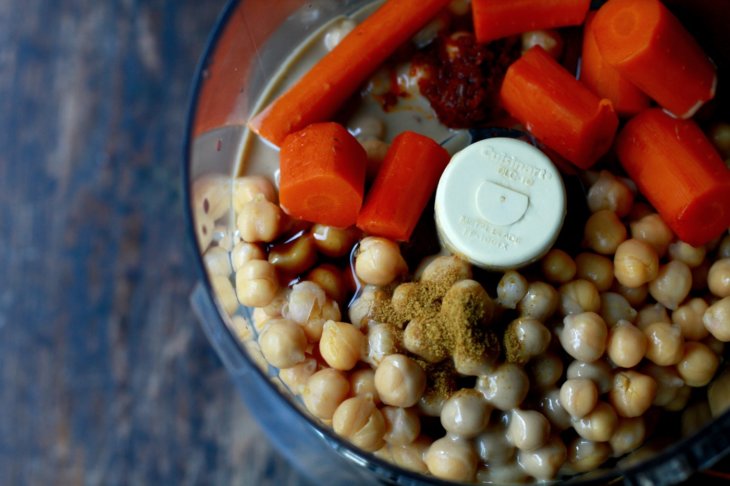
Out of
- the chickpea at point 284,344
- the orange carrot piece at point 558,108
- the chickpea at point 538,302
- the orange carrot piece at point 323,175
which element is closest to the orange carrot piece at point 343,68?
the orange carrot piece at point 323,175

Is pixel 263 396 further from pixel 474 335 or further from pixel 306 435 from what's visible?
pixel 474 335

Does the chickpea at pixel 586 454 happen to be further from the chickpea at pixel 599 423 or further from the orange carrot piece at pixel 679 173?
the orange carrot piece at pixel 679 173

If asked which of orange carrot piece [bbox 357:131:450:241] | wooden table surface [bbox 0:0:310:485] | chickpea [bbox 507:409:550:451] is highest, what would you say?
orange carrot piece [bbox 357:131:450:241]

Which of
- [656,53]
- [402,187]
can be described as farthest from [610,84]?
[402,187]

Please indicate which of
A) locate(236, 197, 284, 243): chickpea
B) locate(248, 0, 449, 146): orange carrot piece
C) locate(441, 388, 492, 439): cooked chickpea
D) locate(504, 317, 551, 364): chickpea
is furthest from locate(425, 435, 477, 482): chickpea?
locate(248, 0, 449, 146): orange carrot piece

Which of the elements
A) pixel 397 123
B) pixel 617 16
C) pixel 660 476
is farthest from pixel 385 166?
pixel 660 476

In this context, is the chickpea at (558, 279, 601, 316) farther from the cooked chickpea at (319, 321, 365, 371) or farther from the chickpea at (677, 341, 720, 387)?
the cooked chickpea at (319, 321, 365, 371)
